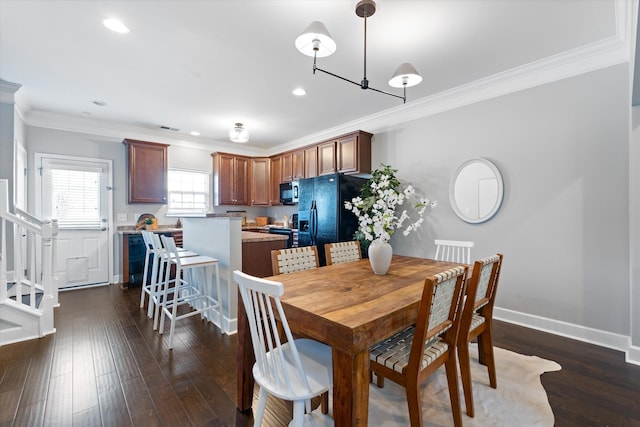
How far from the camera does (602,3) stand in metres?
2.08

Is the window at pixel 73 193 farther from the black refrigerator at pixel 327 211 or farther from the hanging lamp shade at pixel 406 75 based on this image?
the hanging lamp shade at pixel 406 75

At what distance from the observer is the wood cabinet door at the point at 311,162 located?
5156 millimetres

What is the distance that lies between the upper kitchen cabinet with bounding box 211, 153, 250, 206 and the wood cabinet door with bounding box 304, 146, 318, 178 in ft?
5.16

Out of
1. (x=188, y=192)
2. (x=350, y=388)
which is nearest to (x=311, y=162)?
(x=188, y=192)

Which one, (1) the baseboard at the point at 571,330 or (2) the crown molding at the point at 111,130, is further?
(2) the crown molding at the point at 111,130

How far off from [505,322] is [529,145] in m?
1.95

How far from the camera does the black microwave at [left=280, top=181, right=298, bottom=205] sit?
18.5 feet

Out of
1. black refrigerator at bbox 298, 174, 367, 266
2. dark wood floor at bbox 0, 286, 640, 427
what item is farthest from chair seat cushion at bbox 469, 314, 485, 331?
black refrigerator at bbox 298, 174, 367, 266

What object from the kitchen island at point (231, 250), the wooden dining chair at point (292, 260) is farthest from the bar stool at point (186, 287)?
the wooden dining chair at point (292, 260)

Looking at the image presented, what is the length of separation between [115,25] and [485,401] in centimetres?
391

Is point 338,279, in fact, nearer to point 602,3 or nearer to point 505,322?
point 505,322

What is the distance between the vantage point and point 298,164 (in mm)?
5574

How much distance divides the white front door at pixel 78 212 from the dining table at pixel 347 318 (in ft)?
14.5

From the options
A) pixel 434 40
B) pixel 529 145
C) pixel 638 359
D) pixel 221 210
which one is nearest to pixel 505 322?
pixel 638 359
